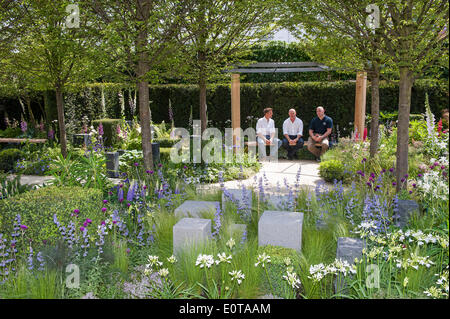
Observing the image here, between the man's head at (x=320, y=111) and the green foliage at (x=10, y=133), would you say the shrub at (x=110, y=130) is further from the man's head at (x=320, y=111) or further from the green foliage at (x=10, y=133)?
the man's head at (x=320, y=111)

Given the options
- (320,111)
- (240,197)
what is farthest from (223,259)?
(320,111)

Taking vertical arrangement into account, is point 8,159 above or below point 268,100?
below

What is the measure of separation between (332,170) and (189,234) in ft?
12.8

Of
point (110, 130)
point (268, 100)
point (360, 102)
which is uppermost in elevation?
point (268, 100)

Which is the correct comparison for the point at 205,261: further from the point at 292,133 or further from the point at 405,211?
the point at 292,133

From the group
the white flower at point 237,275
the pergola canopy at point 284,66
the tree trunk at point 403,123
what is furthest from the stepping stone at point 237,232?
the pergola canopy at point 284,66

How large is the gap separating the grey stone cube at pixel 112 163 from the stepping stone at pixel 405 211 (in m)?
4.61

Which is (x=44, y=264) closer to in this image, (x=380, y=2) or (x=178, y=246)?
(x=178, y=246)

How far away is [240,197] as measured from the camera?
442cm

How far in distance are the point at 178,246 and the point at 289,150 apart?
20.3ft

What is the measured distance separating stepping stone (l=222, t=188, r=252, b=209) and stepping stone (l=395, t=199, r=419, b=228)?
1478mm

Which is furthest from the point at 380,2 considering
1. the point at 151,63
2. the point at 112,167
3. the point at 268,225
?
the point at 112,167
